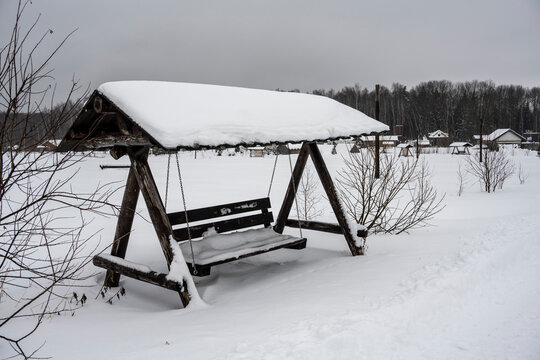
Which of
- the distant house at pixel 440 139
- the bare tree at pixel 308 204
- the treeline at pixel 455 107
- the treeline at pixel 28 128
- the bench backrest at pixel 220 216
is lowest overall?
the bare tree at pixel 308 204

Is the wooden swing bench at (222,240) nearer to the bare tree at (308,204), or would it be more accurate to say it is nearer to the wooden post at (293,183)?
the wooden post at (293,183)

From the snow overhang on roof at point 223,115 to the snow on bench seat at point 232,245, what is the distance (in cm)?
135

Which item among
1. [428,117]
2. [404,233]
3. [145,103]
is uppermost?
[428,117]

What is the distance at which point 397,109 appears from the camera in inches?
3095

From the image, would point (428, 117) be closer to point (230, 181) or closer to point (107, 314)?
point (230, 181)

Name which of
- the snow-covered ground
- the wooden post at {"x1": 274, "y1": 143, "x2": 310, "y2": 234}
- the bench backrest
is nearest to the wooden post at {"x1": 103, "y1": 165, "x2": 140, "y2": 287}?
the snow-covered ground

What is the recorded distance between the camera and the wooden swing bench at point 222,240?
4.63m

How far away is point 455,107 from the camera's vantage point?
77000 millimetres

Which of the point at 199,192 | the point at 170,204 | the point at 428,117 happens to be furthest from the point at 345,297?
the point at 428,117

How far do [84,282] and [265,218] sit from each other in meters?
2.80

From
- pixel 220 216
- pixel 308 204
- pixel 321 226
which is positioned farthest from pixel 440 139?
pixel 220 216

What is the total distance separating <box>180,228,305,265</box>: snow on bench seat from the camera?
4.70 metres

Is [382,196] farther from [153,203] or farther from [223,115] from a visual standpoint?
[153,203]

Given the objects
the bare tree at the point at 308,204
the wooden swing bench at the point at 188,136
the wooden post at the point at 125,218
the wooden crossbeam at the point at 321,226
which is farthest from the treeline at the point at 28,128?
the bare tree at the point at 308,204
